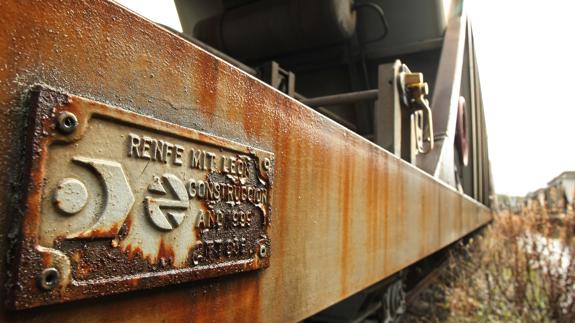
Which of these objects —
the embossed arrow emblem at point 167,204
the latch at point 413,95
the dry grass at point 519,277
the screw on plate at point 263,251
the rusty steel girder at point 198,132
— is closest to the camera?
the rusty steel girder at point 198,132

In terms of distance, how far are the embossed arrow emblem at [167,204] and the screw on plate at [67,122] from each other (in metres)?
0.14

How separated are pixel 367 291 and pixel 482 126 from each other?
19.0 ft

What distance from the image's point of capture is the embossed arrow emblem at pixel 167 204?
0.64 m

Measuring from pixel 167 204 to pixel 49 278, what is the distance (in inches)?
7.6

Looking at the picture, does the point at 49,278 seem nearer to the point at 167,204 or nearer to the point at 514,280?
the point at 167,204

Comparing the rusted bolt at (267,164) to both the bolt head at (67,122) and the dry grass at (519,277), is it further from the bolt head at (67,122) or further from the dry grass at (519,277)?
the dry grass at (519,277)

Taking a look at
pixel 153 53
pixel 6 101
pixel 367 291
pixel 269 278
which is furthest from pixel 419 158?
pixel 6 101

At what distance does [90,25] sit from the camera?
57 centimetres

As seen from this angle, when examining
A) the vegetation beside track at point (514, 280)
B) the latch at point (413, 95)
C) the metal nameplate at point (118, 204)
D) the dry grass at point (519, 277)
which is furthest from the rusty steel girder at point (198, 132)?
the dry grass at point (519, 277)

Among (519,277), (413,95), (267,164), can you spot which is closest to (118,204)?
(267,164)

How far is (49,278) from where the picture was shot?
1.68 feet

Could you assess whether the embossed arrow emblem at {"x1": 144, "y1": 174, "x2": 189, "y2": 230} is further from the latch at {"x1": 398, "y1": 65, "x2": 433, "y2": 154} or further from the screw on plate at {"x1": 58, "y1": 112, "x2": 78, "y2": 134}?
the latch at {"x1": 398, "y1": 65, "x2": 433, "y2": 154}

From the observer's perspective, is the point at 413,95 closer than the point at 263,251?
No

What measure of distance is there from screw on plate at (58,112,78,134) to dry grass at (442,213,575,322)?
17.4 feet
